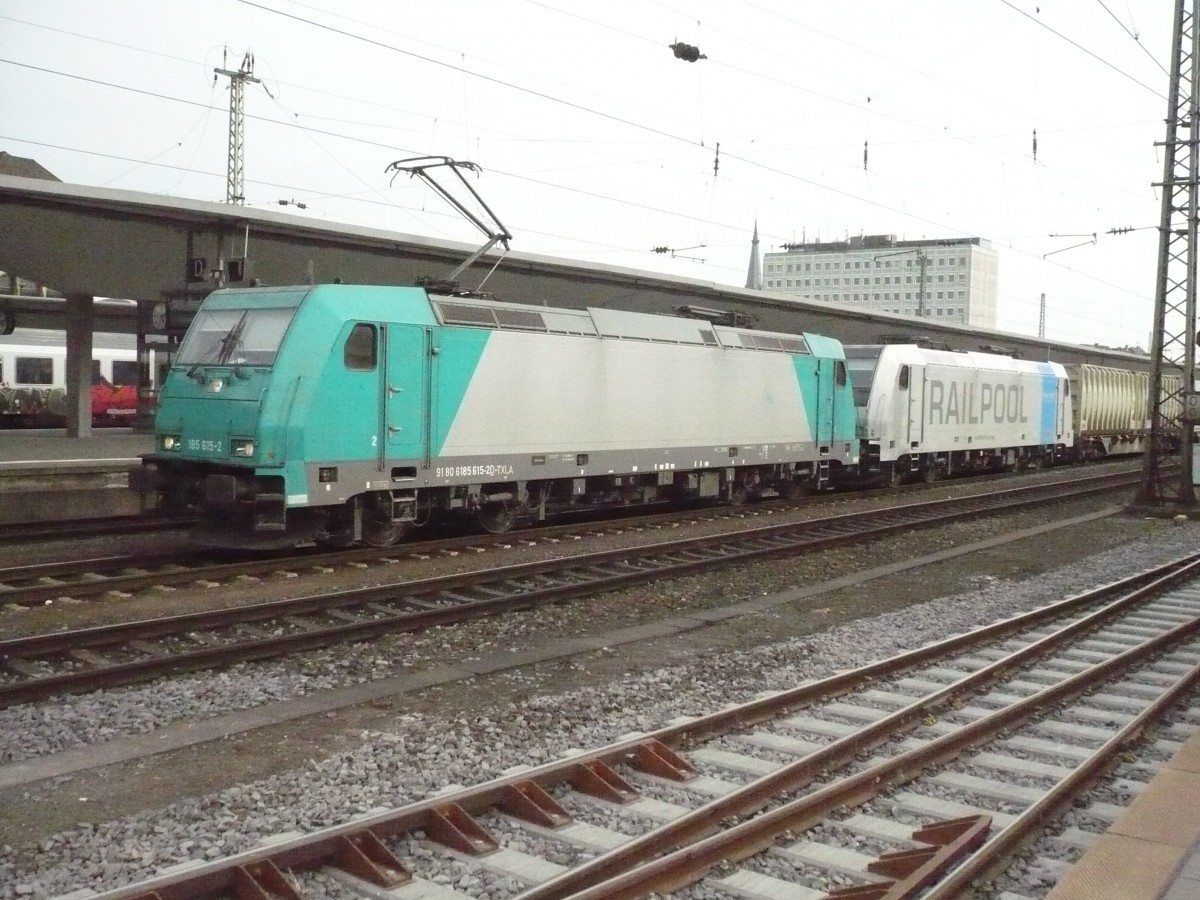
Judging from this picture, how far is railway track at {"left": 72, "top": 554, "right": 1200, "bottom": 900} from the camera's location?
4707 mm

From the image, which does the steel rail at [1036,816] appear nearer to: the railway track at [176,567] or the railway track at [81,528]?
the railway track at [176,567]

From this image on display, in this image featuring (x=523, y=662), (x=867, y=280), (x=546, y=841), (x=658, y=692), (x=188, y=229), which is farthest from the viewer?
(x=867, y=280)

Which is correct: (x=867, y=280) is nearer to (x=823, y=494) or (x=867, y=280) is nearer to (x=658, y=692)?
(x=823, y=494)

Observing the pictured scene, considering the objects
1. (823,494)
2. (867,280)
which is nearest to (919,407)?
(823,494)

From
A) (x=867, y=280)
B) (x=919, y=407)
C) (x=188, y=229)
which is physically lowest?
(x=919, y=407)

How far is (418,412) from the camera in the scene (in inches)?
523

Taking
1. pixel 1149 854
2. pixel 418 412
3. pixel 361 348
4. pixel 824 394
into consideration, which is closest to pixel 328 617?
pixel 361 348

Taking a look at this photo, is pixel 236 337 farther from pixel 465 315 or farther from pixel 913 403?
pixel 913 403

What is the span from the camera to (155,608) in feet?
33.6

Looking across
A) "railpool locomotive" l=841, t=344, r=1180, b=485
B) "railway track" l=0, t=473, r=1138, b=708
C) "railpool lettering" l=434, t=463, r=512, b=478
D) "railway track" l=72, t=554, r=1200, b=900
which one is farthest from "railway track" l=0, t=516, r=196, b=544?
"railpool locomotive" l=841, t=344, r=1180, b=485

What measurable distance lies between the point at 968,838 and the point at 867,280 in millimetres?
84049

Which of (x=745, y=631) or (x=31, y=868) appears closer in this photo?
(x=31, y=868)

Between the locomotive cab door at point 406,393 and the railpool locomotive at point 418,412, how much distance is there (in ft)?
0.06

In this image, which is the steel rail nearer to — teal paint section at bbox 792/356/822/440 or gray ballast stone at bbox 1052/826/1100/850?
gray ballast stone at bbox 1052/826/1100/850
